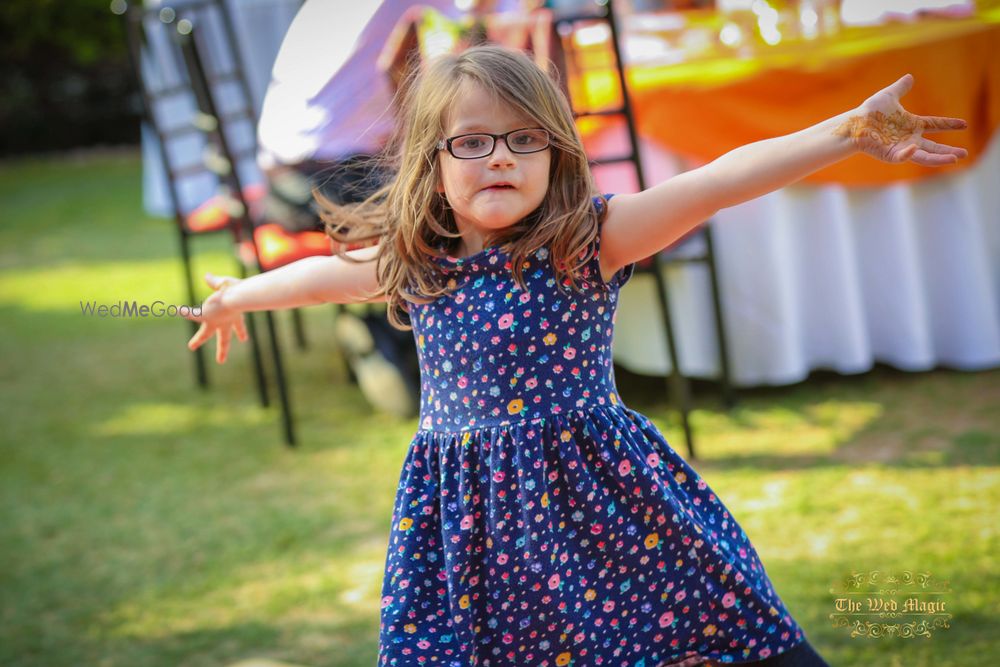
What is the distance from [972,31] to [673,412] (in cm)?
144

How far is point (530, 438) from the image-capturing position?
1.45m

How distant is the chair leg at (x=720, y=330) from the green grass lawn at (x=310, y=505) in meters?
0.06

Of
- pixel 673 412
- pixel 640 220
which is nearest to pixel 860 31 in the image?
pixel 673 412

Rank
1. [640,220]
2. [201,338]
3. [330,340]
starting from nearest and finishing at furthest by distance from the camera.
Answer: [640,220] → [201,338] → [330,340]

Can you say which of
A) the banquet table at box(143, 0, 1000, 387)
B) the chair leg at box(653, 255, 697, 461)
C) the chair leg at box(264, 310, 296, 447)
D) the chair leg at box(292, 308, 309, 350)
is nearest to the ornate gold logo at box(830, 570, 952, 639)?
the chair leg at box(653, 255, 697, 461)

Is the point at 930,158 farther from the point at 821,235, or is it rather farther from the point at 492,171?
the point at 821,235

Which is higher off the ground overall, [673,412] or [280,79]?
[280,79]

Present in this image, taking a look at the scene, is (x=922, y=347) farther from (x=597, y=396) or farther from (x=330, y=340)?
(x=330, y=340)

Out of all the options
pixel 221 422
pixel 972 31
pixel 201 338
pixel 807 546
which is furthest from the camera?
pixel 221 422

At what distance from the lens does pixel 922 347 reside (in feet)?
11.0

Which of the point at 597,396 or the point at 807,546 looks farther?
the point at 807,546

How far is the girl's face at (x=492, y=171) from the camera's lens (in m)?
1.39

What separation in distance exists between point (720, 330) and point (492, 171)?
6.87 feet

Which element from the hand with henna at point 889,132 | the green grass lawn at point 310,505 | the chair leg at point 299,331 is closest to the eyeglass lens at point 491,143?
the hand with henna at point 889,132
